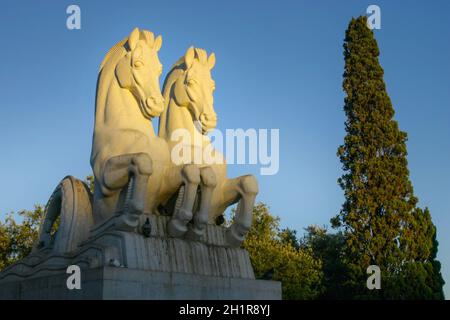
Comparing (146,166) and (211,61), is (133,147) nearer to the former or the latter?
(146,166)

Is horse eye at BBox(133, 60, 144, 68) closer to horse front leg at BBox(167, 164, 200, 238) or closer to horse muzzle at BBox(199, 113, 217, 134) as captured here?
horse muzzle at BBox(199, 113, 217, 134)

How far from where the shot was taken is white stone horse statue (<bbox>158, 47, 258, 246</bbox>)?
12102 millimetres

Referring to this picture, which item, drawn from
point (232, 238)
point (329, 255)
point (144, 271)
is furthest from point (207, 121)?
point (329, 255)

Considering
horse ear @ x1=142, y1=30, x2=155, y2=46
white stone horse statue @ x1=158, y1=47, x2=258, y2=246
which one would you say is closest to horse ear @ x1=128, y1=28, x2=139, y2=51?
horse ear @ x1=142, y1=30, x2=155, y2=46

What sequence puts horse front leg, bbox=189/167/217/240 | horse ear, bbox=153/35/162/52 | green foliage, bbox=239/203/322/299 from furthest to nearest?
green foliage, bbox=239/203/322/299
horse ear, bbox=153/35/162/52
horse front leg, bbox=189/167/217/240

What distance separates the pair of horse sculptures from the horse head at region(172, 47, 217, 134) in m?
0.02

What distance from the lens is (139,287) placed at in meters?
10.2

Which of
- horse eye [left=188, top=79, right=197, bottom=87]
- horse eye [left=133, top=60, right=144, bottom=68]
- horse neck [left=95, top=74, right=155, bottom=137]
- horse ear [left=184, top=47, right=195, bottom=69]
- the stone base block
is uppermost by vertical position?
horse ear [left=184, top=47, right=195, bottom=69]

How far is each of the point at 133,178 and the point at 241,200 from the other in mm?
2214

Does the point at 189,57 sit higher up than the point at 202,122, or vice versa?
the point at 189,57

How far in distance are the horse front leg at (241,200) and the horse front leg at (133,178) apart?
1916 mm

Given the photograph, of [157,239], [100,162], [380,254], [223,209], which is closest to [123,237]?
[157,239]

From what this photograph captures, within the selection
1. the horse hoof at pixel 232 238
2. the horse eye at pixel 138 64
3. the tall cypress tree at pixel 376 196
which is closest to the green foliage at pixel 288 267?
the tall cypress tree at pixel 376 196
